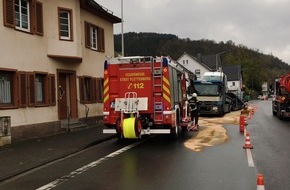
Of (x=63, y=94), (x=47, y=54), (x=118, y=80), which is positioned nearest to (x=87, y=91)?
(x=63, y=94)

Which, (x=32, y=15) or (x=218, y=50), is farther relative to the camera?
(x=218, y=50)

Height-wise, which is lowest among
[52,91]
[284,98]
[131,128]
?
[131,128]

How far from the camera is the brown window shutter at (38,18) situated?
18.8 m

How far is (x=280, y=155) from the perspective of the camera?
1209 cm

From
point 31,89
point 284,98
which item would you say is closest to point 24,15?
point 31,89

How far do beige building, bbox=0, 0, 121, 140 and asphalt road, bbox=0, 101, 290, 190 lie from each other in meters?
4.52

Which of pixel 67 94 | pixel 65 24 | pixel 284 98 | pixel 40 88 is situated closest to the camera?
pixel 40 88

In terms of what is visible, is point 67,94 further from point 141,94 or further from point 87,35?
point 141,94

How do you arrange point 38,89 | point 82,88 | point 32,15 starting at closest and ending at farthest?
point 32,15
point 38,89
point 82,88

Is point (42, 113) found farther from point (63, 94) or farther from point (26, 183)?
point (26, 183)

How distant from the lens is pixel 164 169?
1017 cm

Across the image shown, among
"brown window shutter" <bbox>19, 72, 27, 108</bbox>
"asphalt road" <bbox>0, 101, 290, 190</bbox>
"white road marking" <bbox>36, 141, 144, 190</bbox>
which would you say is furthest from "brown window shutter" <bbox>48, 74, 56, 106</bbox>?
"white road marking" <bbox>36, 141, 144, 190</bbox>

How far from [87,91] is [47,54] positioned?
16.6 ft

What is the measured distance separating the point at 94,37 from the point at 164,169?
651 inches
